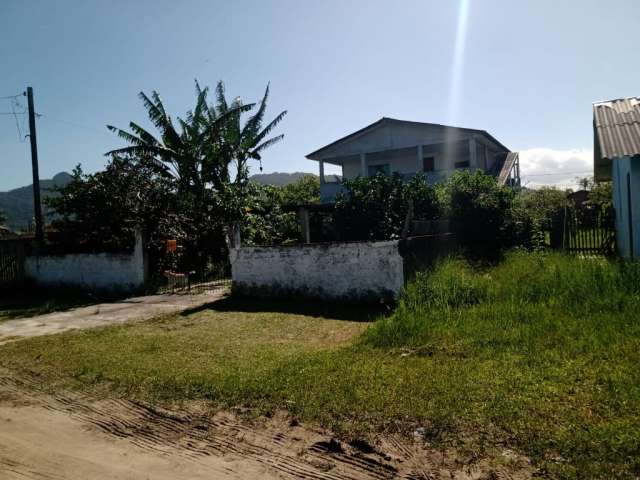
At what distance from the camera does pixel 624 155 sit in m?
7.99

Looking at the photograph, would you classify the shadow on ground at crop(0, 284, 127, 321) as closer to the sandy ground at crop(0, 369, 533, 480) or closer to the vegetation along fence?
the vegetation along fence

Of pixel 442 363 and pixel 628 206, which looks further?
pixel 628 206

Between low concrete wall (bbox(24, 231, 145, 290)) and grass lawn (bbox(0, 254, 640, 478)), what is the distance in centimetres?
498

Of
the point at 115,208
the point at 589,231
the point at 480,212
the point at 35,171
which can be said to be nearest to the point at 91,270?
the point at 115,208

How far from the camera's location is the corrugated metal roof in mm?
8227

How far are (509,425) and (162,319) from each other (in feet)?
22.7

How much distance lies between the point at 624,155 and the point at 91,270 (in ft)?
45.8

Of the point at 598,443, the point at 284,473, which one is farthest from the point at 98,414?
the point at 598,443

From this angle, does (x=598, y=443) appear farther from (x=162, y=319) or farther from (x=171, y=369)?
(x=162, y=319)

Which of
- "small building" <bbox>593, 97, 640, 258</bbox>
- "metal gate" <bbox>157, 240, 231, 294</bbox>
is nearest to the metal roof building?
"small building" <bbox>593, 97, 640, 258</bbox>

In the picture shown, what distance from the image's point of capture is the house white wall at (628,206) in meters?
8.66

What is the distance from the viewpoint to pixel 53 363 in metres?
5.63

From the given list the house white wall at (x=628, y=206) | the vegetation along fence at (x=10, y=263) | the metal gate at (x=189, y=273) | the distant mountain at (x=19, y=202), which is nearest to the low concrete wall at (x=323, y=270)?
the metal gate at (x=189, y=273)

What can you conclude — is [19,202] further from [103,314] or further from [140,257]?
[103,314]
